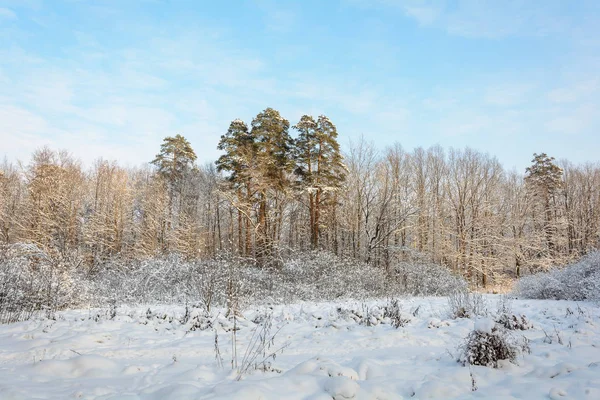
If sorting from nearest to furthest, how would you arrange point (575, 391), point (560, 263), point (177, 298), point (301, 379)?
point (575, 391), point (301, 379), point (177, 298), point (560, 263)

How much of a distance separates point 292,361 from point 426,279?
14.2 m

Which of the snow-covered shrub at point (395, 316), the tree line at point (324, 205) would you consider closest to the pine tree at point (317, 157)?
the tree line at point (324, 205)

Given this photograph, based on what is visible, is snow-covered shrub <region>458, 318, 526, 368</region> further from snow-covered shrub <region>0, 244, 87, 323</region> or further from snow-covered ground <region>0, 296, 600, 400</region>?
snow-covered shrub <region>0, 244, 87, 323</region>

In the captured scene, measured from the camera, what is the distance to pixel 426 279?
17.2 meters

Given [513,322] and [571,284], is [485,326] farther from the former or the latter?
[571,284]

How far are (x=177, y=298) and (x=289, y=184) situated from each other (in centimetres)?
1381

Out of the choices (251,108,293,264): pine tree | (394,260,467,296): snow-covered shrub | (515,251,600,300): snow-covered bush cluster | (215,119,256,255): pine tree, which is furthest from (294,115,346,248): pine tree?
(515,251,600,300): snow-covered bush cluster

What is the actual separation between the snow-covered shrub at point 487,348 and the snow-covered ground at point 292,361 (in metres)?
0.13

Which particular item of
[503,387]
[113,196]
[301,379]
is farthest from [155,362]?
[113,196]

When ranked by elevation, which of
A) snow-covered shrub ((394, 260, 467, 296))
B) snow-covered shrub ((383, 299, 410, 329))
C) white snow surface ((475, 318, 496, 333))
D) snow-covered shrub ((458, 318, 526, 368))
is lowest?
snow-covered shrub ((394, 260, 467, 296))

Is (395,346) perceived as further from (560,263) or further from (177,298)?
(560,263)

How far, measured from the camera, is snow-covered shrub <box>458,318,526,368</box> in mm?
4340

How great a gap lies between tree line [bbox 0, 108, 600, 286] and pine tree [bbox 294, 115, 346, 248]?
68 millimetres

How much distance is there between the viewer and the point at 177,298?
1145cm
